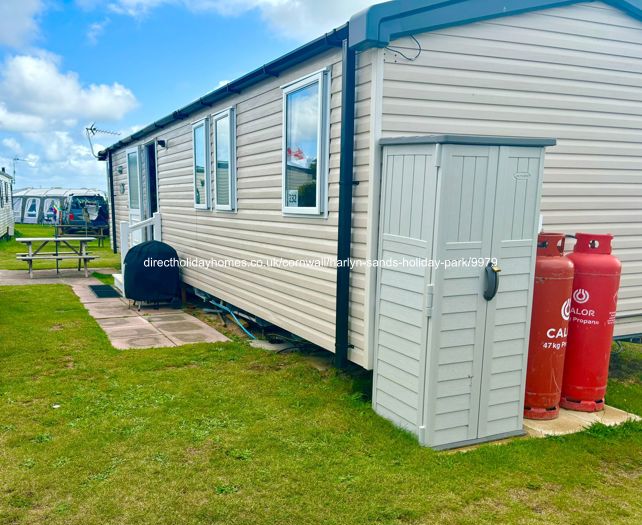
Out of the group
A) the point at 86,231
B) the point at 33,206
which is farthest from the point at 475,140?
the point at 33,206

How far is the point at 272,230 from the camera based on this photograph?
5.48 meters

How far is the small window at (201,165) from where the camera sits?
725 centimetres

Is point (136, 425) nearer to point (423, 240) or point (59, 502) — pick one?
point (59, 502)

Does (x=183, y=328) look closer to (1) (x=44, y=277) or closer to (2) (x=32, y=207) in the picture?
(1) (x=44, y=277)

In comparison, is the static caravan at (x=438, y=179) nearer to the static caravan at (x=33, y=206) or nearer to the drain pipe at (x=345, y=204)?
the drain pipe at (x=345, y=204)

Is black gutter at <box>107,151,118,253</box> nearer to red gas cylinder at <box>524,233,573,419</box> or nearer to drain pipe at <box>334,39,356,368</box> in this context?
drain pipe at <box>334,39,356,368</box>

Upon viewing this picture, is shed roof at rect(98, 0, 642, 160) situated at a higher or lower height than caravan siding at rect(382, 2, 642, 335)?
higher

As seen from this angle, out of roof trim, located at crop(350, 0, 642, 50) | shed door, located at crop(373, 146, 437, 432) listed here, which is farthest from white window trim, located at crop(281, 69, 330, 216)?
shed door, located at crop(373, 146, 437, 432)

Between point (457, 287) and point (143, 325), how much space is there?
470 centimetres

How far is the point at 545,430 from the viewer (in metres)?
3.71

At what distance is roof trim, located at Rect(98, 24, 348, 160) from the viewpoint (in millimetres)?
4078

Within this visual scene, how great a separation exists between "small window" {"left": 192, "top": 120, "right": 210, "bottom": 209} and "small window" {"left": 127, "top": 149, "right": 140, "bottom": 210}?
368cm

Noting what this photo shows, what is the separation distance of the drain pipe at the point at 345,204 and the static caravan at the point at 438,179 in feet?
0.05

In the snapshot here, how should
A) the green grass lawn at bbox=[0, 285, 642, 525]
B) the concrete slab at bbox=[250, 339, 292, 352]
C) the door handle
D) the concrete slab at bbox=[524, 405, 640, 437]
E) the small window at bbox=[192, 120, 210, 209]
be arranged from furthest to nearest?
1. the small window at bbox=[192, 120, 210, 209]
2. the concrete slab at bbox=[250, 339, 292, 352]
3. the concrete slab at bbox=[524, 405, 640, 437]
4. the door handle
5. the green grass lawn at bbox=[0, 285, 642, 525]
